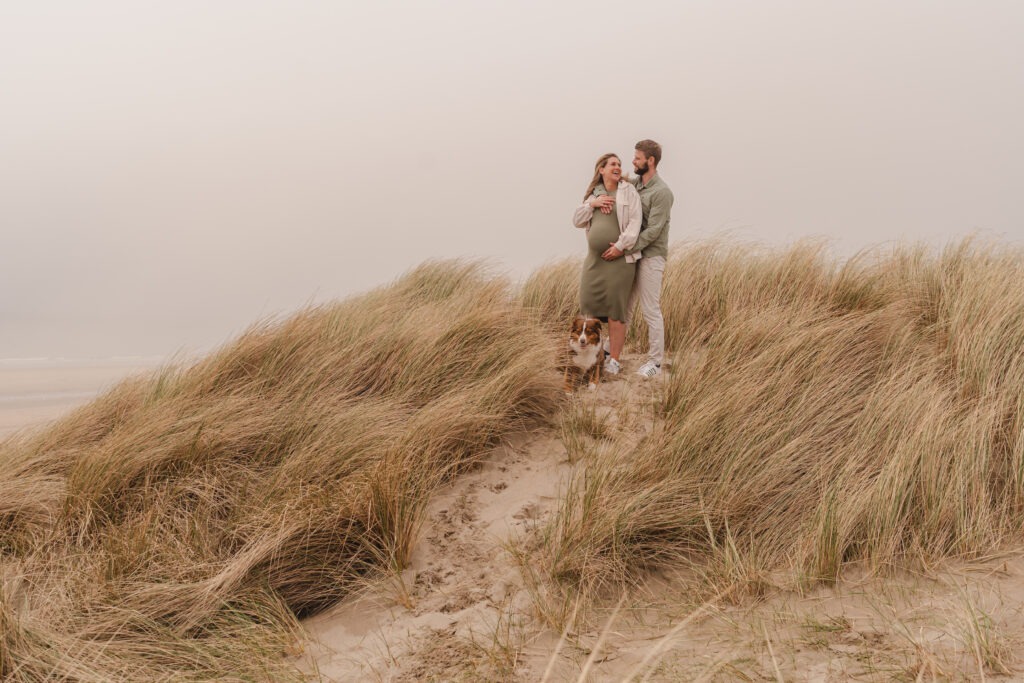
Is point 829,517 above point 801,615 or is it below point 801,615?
above

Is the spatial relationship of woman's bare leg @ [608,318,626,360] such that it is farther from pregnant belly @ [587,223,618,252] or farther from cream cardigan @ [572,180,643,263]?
pregnant belly @ [587,223,618,252]

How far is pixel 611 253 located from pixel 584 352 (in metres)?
0.95

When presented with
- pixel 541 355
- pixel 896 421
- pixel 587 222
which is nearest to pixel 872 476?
pixel 896 421

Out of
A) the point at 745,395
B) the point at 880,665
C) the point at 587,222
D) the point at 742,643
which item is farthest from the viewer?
the point at 587,222

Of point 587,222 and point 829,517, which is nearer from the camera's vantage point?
point 829,517

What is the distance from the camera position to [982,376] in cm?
464

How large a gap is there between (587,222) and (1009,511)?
370 cm

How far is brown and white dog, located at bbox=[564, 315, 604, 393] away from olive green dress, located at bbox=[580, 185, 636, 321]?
0.49 m

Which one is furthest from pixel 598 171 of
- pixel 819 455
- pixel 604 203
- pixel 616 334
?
pixel 819 455

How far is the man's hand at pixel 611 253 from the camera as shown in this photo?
5.86 metres

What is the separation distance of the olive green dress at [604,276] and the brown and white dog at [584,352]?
1.62ft

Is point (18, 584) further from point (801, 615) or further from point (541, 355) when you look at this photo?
point (801, 615)

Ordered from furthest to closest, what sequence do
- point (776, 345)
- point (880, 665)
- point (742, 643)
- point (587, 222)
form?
point (587, 222)
point (776, 345)
point (742, 643)
point (880, 665)

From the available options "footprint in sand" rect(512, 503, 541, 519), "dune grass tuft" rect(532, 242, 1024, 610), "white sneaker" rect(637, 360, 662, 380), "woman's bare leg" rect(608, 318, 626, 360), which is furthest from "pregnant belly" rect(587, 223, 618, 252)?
"footprint in sand" rect(512, 503, 541, 519)
